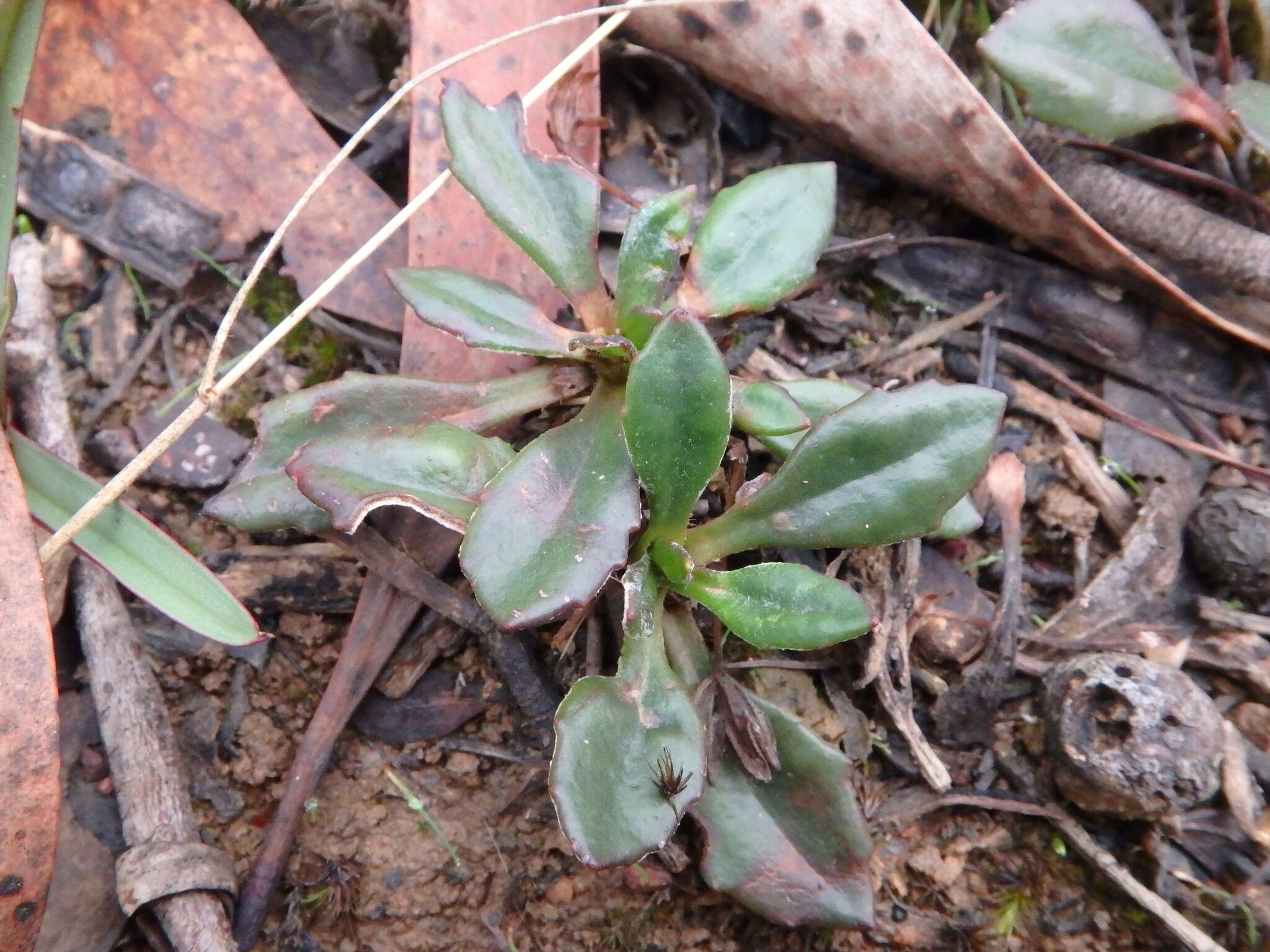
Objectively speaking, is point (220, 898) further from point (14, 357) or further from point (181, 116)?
point (181, 116)

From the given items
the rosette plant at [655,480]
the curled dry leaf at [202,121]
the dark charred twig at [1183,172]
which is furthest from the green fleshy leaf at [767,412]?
the dark charred twig at [1183,172]

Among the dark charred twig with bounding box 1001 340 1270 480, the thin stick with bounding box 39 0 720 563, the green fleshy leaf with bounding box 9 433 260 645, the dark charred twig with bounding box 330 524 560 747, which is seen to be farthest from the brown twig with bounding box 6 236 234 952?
the dark charred twig with bounding box 1001 340 1270 480

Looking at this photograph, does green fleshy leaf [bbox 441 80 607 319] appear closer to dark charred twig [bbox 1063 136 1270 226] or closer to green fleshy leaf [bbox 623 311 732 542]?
green fleshy leaf [bbox 623 311 732 542]

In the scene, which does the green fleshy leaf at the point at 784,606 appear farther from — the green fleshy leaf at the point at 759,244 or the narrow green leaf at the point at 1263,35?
the narrow green leaf at the point at 1263,35

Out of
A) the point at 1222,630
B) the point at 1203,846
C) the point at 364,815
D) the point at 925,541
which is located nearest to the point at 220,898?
the point at 364,815

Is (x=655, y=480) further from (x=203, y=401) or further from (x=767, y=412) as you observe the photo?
(x=203, y=401)

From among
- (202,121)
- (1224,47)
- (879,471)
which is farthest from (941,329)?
(202,121)
